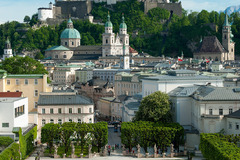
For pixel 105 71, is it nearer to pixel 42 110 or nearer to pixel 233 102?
pixel 42 110

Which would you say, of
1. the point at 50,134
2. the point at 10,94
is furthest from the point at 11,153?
the point at 10,94

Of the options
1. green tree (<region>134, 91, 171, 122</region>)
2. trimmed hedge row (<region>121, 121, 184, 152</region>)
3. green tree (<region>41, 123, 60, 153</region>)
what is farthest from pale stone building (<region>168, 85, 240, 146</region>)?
green tree (<region>41, 123, 60, 153</region>)

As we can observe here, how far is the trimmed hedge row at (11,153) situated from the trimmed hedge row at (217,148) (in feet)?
57.4

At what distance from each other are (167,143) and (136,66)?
111 meters

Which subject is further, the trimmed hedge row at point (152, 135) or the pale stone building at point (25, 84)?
the pale stone building at point (25, 84)

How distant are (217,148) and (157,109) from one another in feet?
62.1

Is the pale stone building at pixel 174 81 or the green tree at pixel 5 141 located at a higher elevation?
the pale stone building at pixel 174 81

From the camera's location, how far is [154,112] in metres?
76.7

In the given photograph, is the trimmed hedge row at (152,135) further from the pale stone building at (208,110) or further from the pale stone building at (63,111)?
the pale stone building at (63,111)

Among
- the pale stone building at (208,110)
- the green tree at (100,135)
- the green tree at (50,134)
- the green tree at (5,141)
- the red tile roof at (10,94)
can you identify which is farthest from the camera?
the red tile roof at (10,94)

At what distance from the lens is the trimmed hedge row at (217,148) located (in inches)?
2172

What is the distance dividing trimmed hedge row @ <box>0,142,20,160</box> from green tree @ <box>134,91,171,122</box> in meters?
20.4

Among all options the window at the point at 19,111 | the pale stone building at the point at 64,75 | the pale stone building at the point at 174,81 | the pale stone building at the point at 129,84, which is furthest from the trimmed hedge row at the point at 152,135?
the pale stone building at the point at 64,75

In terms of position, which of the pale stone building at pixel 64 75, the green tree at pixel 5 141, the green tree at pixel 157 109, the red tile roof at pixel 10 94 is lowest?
the pale stone building at pixel 64 75
